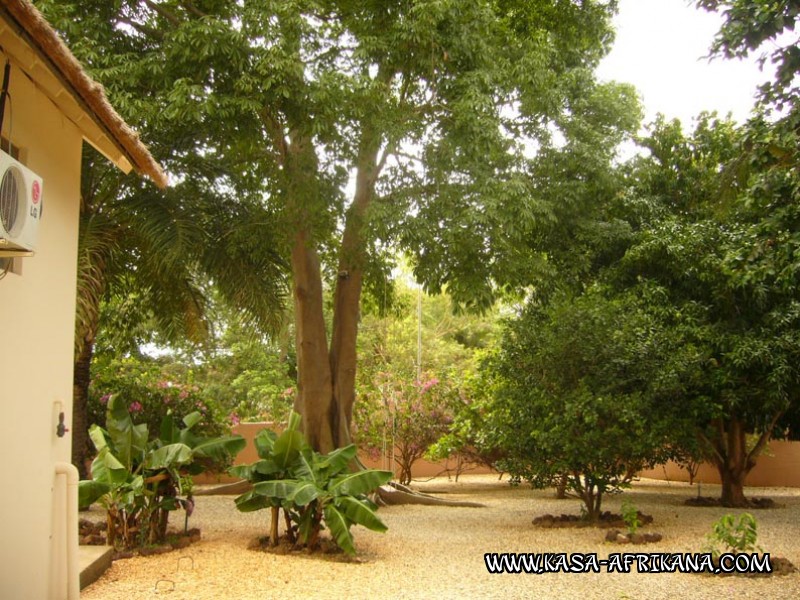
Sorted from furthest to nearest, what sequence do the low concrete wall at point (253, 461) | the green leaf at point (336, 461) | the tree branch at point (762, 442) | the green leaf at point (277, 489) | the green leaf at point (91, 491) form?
1. the low concrete wall at point (253, 461)
2. the tree branch at point (762, 442)
3. the green leaf at point (336, 461)
4. the green leaf at point (277, 489)
5. the green leaf at point (91, 491)

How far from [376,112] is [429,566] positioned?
644 cm

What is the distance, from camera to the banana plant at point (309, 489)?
8305 millimetres

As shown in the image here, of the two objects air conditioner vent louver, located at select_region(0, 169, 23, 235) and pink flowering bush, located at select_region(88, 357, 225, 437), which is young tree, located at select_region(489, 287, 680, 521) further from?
air conditioner vent louver, located at select_region(0, 169, 23, 235)

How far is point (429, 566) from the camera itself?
8.44 metres

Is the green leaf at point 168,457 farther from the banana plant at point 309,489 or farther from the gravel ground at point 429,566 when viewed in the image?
the gravel ground at point 429,566

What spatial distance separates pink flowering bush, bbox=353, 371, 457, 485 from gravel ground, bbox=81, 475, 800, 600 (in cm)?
517

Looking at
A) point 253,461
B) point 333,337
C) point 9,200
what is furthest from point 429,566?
point 253,461

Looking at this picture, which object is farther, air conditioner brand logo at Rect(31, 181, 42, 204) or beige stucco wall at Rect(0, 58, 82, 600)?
beige stucco wall at Rect(0, 58, 82, 600)

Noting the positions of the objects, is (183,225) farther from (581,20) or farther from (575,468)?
(581,20)

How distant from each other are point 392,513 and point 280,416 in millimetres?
7766

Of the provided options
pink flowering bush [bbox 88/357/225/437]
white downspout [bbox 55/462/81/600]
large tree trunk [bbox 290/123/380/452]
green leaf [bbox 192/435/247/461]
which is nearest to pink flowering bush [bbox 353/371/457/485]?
pink flowering bush [bbox 88/357/225/437]

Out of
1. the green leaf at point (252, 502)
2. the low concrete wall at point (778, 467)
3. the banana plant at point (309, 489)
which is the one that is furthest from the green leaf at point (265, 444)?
the low concrete wall at point (778, 467)

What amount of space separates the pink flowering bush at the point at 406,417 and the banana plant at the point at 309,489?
8.70m

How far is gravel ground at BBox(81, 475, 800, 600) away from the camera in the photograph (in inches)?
273
